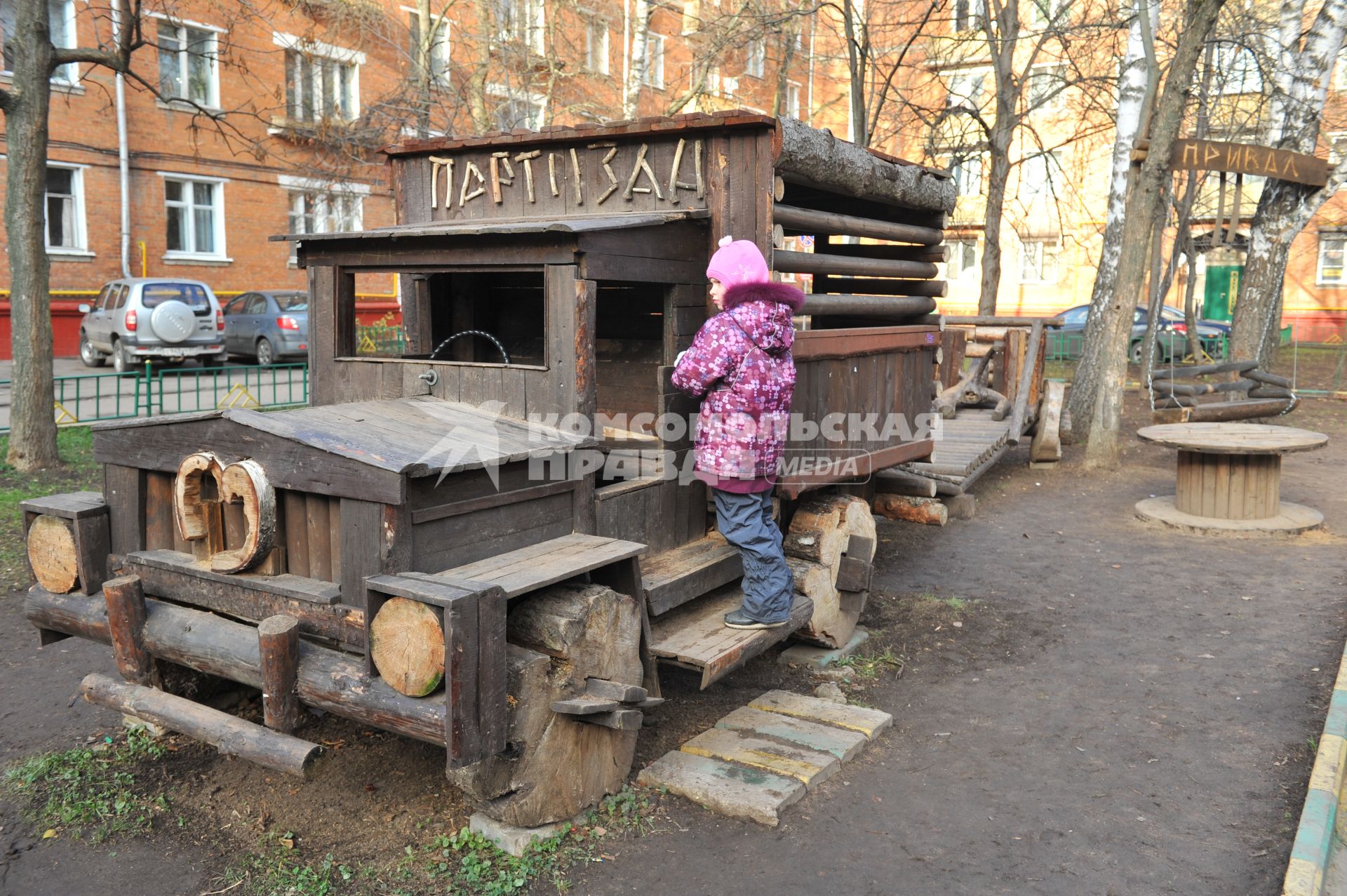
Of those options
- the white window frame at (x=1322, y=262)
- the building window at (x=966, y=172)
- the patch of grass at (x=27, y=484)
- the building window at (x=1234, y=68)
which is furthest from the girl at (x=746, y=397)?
the white window frame at (x=1322, y=262)

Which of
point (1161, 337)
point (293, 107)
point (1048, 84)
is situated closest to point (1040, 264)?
point (1161, 337)

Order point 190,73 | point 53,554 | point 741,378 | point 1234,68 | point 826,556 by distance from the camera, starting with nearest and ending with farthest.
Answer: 1. point 53,554
2. point 741,378
3. point 826,556
4. point 1234,68
5. point 190,73

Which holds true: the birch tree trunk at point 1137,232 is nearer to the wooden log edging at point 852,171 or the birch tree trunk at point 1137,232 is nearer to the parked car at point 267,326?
the wooden log edging at point 852,171

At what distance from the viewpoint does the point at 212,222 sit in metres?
23.6

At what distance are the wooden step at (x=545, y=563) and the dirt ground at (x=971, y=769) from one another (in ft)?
3.18

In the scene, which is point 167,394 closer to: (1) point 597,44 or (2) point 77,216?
(2) point 77,216

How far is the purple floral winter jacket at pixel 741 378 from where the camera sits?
447 cm

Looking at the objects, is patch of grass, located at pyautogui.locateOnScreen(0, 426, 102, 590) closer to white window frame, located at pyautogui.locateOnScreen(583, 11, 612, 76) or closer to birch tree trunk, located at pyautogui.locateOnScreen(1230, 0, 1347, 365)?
white window frame, located at pyautogui.locateOnScreen(583, 11, 612, 76)

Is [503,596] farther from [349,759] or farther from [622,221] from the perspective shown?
[622,221]

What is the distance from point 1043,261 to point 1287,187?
2238cm

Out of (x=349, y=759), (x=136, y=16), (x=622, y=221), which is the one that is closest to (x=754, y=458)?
(x=622, y=221)

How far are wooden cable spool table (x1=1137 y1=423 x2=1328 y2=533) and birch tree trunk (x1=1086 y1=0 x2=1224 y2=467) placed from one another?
6.92ft

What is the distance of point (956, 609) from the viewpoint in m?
6.62

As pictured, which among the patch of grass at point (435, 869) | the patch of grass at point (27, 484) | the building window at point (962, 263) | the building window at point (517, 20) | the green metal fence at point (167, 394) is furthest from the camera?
the building window at point (962, 263)
